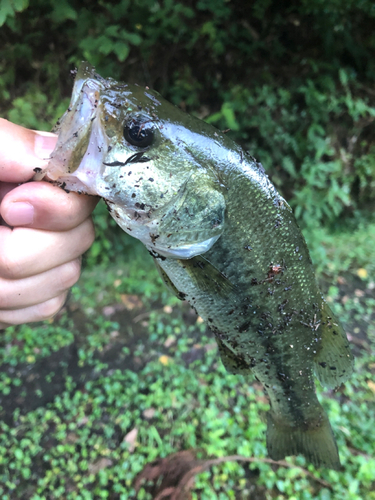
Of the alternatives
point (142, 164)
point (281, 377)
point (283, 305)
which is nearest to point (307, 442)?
point (281, 377)

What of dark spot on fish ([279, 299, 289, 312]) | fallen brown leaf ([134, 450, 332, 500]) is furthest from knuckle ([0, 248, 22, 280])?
fallen brown leaf ([134, 450, 332, 500])

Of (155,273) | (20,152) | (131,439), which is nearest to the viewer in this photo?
(20,152)

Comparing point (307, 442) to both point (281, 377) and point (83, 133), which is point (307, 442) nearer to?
Result: point (281, 377)

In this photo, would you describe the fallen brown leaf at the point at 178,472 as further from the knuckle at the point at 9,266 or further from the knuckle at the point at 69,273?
the knuckle at the point at 9,266

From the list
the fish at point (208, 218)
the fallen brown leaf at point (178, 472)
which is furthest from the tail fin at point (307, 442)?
the fallen brown leaf at point (178, 472)

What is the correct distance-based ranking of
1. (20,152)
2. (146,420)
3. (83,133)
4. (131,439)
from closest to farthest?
(83,133), (20,152), (131,439), (146,420)

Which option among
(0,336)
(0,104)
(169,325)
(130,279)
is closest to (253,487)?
(169,325)

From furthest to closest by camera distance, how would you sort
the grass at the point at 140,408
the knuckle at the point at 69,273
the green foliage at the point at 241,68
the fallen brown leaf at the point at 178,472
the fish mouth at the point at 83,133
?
the green foliage at the point at 241,68, the grass at the point at 140,408, the fallen brown leaf at the point at 178,472, the knuckle at the point at 69,273, the fish mouth at the point at 83,133

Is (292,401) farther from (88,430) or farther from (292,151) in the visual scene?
(292,151)
